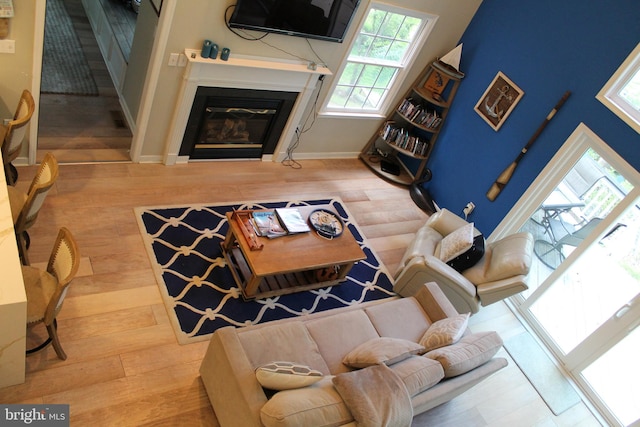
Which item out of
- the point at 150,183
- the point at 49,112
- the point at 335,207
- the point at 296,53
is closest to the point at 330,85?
the point at 296,53

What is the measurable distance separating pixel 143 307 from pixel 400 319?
6.38 feet

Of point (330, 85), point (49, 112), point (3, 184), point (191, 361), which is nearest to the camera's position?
point (3, 184)

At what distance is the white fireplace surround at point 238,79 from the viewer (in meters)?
4.52

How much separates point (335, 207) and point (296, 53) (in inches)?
65.1

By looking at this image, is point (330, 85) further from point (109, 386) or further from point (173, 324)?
point (109, 386)

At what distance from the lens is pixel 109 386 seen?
3.23 metres

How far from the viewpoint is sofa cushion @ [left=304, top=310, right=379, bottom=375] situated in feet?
11.3

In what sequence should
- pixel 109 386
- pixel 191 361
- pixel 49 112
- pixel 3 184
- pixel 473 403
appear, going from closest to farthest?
pixel 3 184 < pixel 109 386 < pixel 191 361 < pixel 473 403 < pixel 49 112

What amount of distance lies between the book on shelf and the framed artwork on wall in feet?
8.07

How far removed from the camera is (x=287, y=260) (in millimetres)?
4012

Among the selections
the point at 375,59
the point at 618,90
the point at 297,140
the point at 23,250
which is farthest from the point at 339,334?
the point at 375,59

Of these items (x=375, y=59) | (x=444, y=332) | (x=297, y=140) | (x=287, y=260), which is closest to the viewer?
(x=444, y=332)

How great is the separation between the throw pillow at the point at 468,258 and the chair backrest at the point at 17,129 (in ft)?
11.7

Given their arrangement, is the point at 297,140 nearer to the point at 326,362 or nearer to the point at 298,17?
the point at 298,17
